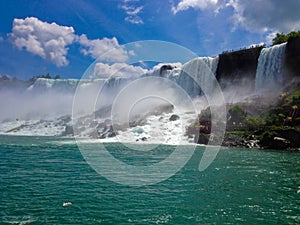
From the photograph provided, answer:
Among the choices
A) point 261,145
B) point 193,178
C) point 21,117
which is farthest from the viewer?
point 21,117

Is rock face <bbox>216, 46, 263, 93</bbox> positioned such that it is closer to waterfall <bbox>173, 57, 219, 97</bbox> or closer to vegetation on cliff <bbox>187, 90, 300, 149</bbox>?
waterfall <bbox>173, 57, 219, 97</bbox>

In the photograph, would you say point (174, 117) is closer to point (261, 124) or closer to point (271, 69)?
point (261, 124)

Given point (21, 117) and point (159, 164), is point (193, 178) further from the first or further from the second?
point (21, 117)

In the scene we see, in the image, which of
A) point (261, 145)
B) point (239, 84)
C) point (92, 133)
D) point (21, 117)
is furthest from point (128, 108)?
point (21, 117)

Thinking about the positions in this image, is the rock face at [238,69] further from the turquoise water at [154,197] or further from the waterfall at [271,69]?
the turquoise water at [154,197]

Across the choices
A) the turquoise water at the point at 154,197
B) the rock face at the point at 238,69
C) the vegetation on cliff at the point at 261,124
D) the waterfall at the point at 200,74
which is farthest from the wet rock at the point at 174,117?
the turquoise water at the point at 154,197

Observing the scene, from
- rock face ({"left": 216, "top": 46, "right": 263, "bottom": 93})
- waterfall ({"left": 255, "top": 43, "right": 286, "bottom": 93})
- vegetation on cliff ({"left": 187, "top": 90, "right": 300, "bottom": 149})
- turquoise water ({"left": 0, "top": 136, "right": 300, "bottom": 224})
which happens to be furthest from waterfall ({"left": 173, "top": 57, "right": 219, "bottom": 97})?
turquoise water ({"left": 0, "top": 136, "right": 300, "bottom": 224})
